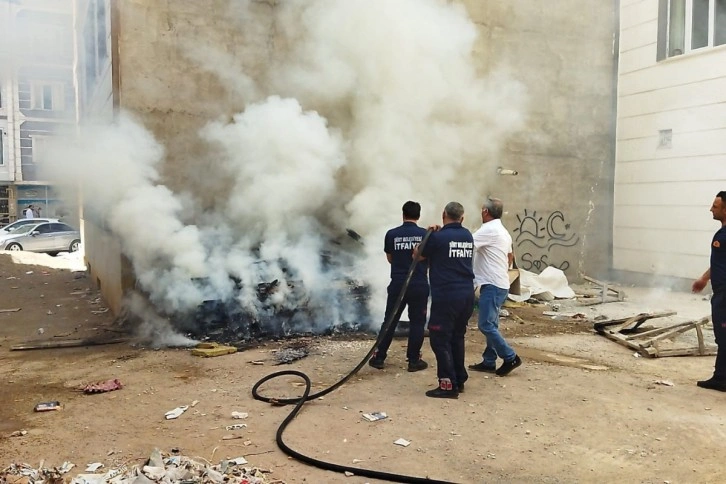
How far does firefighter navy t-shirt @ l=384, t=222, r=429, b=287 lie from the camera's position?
5.43 m

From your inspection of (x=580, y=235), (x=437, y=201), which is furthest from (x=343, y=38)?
(x=580, y=235)

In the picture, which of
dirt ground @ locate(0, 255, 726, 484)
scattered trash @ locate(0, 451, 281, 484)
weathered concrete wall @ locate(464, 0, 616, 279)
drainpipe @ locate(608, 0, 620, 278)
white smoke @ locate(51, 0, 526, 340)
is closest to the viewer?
scattered trash @ locate(0, 451, 281, 484)

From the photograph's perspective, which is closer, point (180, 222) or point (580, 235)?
point (180, 222)

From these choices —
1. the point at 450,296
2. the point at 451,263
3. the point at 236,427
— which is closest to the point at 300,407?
the point at 236,427

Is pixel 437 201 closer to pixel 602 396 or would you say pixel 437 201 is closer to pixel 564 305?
pixel 564 305

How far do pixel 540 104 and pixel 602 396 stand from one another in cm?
792

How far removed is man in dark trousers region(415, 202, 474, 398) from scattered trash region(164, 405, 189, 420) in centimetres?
197

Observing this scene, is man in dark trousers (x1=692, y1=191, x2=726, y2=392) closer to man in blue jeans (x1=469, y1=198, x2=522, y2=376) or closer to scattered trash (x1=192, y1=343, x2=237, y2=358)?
A: man in blue jeans (x1=469, y1=198, x2=522, y2=376)

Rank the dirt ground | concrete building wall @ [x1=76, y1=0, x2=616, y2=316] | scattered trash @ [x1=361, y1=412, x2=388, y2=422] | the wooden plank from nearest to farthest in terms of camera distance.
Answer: the dirt ground
scattered trash @ [x1=361, y1=412, x2=388, y2=422]
the wooden plank
concrete building wall @ [x1=76, y1=0, x2=616, y2=316]

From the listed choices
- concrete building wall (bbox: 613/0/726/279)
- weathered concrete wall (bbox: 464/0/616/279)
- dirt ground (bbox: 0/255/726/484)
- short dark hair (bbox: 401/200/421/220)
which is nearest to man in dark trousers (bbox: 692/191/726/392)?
dirt ground (bbox: 0/255/726/484)

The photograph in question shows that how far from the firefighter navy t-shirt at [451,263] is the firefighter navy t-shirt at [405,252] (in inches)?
24.8

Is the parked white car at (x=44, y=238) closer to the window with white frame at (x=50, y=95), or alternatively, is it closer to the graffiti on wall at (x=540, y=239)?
the window with white frame at (x=50, y=95)

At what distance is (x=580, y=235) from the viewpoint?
1182 centimetres

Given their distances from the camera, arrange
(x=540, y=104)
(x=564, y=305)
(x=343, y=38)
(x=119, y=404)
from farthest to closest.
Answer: (x=540, y=104) → (x=564, y=305) → (x=343, y=38) → (x=119, y=404)
